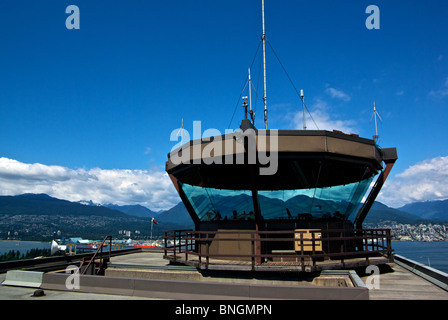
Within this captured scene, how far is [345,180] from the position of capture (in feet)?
43.9

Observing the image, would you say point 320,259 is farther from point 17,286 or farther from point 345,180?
point 17,286

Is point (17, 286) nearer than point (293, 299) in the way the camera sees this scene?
No

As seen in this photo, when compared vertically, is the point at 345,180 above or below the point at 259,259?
above

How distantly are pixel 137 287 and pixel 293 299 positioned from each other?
4.45 metres
